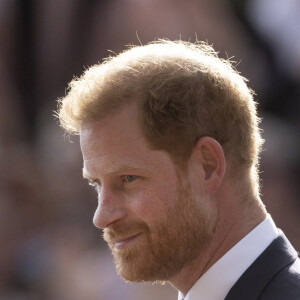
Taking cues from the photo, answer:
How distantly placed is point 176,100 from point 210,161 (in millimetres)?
213

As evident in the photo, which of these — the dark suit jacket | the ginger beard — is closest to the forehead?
the ginger beard

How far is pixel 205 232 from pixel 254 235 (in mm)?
148

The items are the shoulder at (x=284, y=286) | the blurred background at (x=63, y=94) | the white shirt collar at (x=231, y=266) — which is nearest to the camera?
the shoulder at (x=284, y=286)

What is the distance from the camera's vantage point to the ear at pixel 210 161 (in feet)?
7.31

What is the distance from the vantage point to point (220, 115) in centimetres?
226

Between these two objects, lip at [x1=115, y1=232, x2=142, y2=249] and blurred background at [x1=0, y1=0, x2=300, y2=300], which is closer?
lip at [x1=115, y1=232, x2=142, y2=249]

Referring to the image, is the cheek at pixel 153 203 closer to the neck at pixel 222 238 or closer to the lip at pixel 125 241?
the lip at pixel 125 241

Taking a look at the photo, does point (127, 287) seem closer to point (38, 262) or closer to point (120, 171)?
point (38, 262)

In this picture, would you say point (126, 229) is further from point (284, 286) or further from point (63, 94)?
point (63, 94)

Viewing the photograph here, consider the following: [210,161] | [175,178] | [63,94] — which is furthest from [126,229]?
[63,94]

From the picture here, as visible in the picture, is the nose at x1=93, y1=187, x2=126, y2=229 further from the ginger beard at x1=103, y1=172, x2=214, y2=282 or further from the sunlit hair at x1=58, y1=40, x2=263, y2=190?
the sunlit hair at x1=58, y1=40, x2=263, y2=190

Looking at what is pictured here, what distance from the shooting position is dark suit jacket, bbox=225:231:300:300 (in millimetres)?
1977

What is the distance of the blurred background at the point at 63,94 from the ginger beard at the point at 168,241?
2.90 metres

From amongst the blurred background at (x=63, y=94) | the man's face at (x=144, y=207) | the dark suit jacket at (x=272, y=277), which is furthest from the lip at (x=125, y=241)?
the blurred background at (x=63, y=94)
